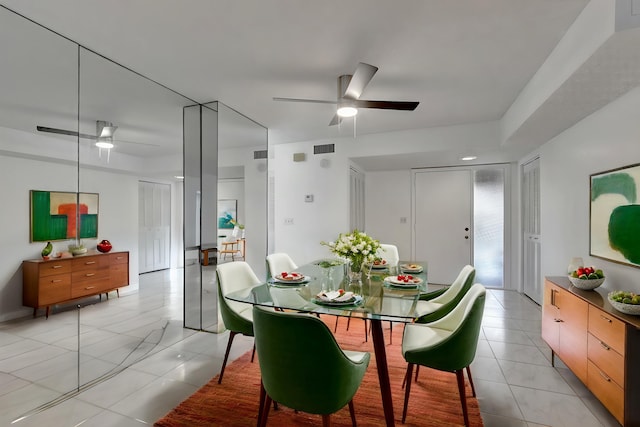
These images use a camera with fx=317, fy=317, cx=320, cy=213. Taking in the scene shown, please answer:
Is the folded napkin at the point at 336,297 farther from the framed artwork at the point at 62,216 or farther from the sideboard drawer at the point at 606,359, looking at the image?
the framed artwork at the point at 62,216

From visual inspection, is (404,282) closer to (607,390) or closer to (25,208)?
(607,390)

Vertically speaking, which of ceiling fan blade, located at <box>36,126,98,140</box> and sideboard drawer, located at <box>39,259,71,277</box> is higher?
ceiling fan blade, located at <box>36,126,98,140</box>

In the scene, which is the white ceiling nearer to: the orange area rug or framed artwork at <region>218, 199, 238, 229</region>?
framed artwork at <region>218, 199, 238, 229</region>

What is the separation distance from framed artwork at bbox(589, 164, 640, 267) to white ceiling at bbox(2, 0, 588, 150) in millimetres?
1086

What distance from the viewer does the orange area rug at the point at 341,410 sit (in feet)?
6.57

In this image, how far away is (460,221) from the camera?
579cm

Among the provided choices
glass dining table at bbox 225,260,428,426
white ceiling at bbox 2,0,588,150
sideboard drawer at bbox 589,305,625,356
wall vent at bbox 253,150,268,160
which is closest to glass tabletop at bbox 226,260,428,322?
glass dining table at bbox 225,260,428,426

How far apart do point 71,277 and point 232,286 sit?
118 cm

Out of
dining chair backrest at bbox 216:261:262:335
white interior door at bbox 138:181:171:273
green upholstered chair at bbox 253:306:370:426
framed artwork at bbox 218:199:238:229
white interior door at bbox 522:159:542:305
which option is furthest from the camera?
white interior door at bbox 522:159:542:305

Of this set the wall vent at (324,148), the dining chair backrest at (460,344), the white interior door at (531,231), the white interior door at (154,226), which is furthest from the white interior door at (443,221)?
the white interior door at (154,226)

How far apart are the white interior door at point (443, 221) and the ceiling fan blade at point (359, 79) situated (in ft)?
12.4

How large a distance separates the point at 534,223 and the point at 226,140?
4530 millimetres

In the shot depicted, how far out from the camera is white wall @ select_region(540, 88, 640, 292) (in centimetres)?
235

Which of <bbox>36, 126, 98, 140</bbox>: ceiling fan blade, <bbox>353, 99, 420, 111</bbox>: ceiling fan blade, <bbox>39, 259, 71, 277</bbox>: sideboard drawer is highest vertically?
<bbox>353, 99, 420, 111</bbox>: ceiling fan blade
